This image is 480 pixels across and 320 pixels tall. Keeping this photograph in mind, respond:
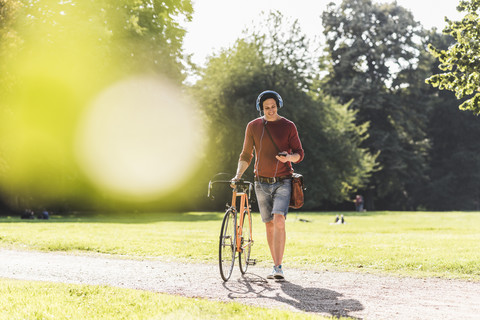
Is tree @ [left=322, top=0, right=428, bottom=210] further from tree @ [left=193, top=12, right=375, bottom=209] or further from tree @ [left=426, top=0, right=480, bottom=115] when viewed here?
tree @ [left=426, top=0, right=480, bottom=115]

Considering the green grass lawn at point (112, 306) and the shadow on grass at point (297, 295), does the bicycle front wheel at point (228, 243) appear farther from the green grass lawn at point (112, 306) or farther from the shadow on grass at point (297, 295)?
the green grass lawn at point (112, 306)

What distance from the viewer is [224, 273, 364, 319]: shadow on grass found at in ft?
17.5

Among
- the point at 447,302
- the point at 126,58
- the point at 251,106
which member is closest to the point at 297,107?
the point at 251,106

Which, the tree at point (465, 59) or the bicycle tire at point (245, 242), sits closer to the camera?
the bicycle tire at point (245, 242)

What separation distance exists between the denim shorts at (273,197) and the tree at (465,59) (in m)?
7.86

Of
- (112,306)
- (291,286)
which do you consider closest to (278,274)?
(291,286)

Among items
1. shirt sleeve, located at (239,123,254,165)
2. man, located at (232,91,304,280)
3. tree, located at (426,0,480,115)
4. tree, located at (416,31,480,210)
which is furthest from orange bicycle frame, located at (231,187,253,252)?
tree, located at (416,31,480,210)

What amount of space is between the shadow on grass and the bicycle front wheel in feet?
0.57

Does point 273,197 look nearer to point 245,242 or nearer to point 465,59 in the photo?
point 245,242

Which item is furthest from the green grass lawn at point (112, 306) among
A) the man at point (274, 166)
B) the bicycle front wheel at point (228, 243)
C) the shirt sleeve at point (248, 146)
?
the shirt sleeve at point (248, 146)

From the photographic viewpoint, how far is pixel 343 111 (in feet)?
133

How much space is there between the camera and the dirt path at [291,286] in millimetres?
5379

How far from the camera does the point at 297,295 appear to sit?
605 cm

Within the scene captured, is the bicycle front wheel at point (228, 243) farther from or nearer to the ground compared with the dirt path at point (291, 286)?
farther from the ground
